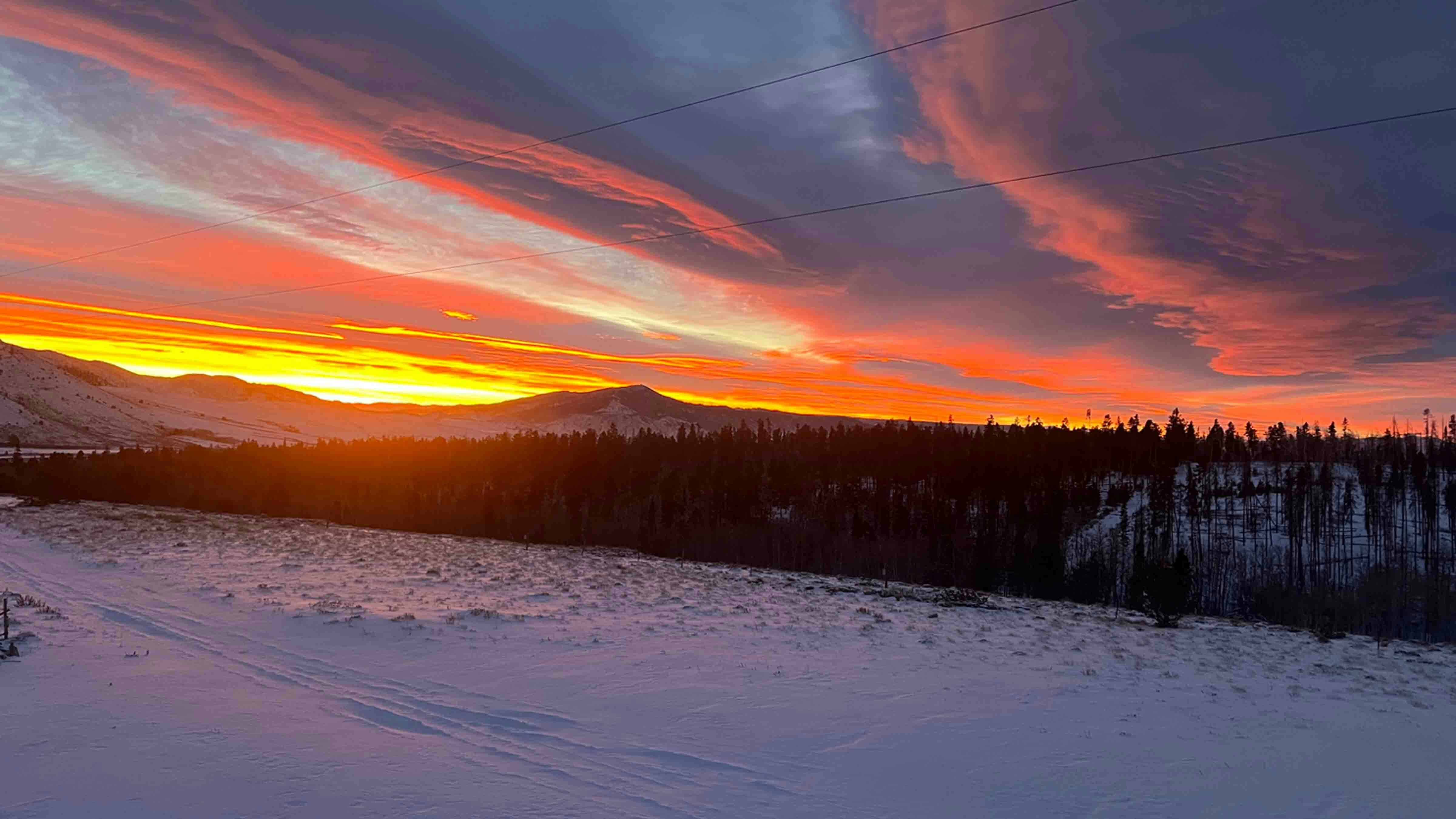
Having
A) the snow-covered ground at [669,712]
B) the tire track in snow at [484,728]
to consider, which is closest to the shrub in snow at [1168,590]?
the snow-covered ground at [669,712]

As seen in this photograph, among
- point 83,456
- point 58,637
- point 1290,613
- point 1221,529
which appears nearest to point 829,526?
point 1221,529

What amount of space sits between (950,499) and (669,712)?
2766 inches

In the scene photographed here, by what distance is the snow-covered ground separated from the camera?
25.3 feet

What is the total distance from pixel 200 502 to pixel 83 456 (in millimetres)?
37695

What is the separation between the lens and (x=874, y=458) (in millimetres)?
88438

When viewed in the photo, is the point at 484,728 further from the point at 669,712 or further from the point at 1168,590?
the point at 1168,590

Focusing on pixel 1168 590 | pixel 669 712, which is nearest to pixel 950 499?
pixel 1168 590

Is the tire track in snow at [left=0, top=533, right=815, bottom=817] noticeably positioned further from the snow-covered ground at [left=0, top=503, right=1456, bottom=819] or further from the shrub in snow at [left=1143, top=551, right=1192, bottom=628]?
the shrub in snow at [left=1143, top=551, right=1192, bottom=628]

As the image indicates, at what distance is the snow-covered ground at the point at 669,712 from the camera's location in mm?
7719

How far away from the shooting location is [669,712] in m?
10.6

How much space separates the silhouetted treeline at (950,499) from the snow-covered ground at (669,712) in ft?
43.0

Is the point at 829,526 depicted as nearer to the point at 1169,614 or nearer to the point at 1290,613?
the point at 1290,613

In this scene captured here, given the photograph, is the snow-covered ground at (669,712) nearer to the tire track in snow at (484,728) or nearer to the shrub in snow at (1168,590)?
the tire track in snow at (484,728)

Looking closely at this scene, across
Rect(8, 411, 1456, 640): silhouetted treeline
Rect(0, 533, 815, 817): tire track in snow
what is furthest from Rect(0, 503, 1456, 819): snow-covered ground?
Rect(8, 411, 1456, 640): silhouetted treeline
